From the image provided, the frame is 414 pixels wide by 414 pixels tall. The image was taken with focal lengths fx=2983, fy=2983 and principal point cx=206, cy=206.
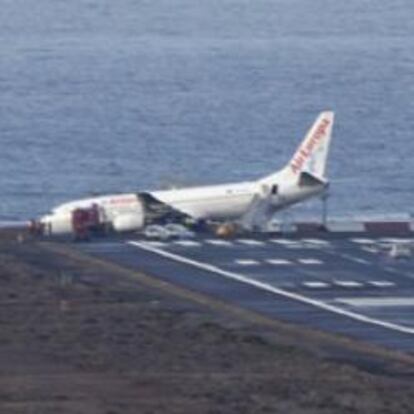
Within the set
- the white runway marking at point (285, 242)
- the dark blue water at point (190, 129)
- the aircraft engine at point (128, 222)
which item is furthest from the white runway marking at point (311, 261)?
the dark blue water at point (190, 129)

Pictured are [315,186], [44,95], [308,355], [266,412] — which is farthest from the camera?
[44,95]

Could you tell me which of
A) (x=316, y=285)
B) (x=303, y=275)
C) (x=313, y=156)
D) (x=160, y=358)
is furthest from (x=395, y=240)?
(x=160, y=358)

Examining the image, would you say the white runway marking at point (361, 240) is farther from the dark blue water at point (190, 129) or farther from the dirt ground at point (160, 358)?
the dark blue water at point (190, 129)

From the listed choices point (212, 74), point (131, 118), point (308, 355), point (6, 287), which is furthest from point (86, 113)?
point (308, 355)

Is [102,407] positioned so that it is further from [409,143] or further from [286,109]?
[286,109]

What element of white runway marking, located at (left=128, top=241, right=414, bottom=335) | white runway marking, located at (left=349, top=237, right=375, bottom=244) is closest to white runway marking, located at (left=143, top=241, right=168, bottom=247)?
white runway marking, located at (left=128, top=241, right=414, bottom=335)
